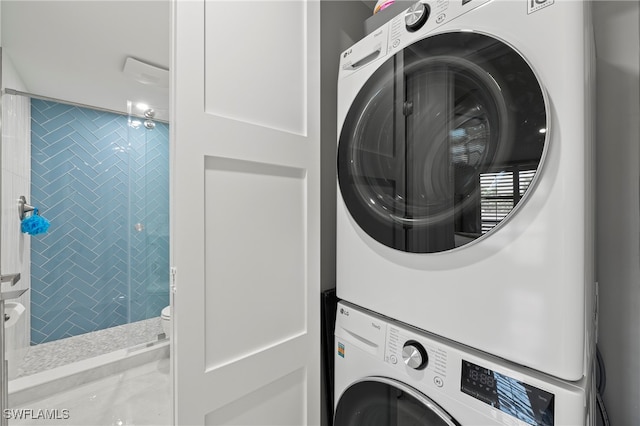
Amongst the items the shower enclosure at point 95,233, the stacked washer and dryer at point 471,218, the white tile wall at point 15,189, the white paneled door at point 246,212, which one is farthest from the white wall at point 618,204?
the white tile wall at point 15,189

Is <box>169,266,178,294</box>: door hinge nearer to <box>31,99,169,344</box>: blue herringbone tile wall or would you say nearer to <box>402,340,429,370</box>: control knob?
<box>402,340,429,370</box>: control knob

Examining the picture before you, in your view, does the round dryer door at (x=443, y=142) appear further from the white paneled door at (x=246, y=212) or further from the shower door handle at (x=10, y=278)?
the shower door handle at (x=10, y=278)

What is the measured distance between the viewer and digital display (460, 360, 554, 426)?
529mm

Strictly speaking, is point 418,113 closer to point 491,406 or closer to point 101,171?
point 491,406

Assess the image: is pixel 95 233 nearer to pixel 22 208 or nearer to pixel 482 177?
pixel 22 208

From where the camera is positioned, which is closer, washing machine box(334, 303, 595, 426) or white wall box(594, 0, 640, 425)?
washing machine box(334, 303, 595, 426)

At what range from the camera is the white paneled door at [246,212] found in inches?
29.1

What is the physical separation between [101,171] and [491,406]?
3286mm

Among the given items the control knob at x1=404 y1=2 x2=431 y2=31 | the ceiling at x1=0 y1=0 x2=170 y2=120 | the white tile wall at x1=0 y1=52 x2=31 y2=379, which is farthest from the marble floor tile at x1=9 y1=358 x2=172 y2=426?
the control knob at x1=404 y1=2 x2=431 y2=31

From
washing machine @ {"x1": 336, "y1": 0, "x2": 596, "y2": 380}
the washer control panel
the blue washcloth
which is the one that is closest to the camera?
washing machine @ {"x1": 336, "y1": 0, "x2": 596, "y2": 380}

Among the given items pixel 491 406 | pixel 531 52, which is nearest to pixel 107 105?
pixel 531 52

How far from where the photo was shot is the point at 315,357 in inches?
42.0

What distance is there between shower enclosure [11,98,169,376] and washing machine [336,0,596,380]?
1.67 meters

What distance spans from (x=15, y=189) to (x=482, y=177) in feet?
9.20
